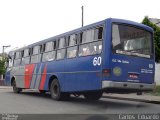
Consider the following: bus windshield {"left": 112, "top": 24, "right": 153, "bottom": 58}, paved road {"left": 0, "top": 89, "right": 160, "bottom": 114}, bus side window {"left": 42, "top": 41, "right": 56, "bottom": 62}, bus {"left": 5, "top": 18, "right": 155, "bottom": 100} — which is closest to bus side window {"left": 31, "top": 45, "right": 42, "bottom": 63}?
bus side window {"left": 42, "top": 41, "right": 56, "bottom": 62}

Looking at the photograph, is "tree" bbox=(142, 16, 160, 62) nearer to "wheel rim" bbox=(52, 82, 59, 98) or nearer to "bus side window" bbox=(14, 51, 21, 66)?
"bus side window" bbox=(14, 51, 21, 66)

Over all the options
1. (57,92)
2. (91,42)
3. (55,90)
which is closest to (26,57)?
(55,90)

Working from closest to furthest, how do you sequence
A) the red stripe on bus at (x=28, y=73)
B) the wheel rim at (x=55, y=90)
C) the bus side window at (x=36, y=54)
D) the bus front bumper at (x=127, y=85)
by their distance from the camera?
1. the bus front bumper at (x=127, y=85)
2. the wheel rim at (x=55, y=90)
3. the bus side window at (x=36, y=54)
4. the red stripe on bus at (x=28, y=73)

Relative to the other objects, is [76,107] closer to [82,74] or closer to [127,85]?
[82,74]

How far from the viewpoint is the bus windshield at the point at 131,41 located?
12.9 m

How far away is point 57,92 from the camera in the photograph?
16.2 metres

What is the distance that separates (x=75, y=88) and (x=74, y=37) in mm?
2248

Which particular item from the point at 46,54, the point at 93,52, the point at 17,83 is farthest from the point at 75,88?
the point at 17,83

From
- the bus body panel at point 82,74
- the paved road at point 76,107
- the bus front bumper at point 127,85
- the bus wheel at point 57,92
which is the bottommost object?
the paved road at point 76,107

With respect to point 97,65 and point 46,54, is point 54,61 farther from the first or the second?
point 97,65

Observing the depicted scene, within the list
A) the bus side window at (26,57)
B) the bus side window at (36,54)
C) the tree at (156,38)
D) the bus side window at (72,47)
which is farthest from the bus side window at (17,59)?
the tree at (156,38)

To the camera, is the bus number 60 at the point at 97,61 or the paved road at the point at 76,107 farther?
the bus number 60 at the point at 97,61

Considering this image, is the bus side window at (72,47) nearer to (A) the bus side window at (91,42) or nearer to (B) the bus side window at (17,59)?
(A) the bus side window at (91,42)

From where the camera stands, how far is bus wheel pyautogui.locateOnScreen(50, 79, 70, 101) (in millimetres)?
15961
